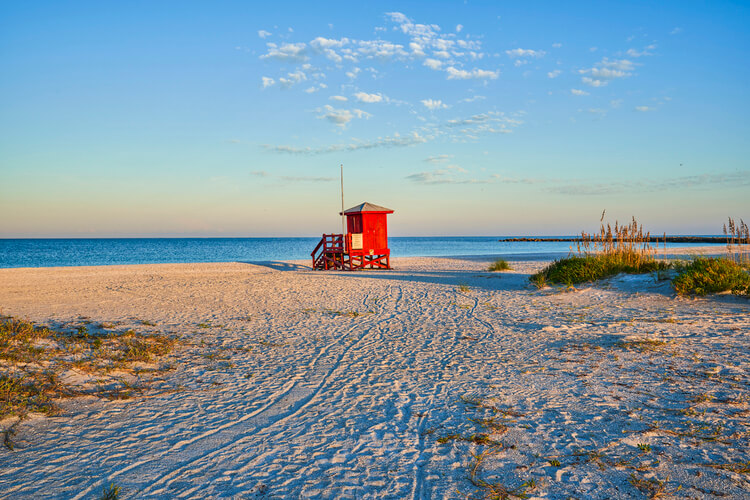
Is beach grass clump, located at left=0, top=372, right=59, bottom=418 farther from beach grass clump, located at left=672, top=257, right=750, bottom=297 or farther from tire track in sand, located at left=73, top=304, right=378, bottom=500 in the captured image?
beach grass clump, located at left=672, top=257, right=750, bottom=297

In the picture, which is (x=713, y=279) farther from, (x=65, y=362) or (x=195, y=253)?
(x=195, y=253)

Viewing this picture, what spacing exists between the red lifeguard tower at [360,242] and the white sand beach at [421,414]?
42.1ft

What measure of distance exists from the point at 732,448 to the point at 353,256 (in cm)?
1949

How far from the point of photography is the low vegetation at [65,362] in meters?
4.95

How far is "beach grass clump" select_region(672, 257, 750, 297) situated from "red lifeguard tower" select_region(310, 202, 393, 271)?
1378 cm

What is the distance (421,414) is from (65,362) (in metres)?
4.99

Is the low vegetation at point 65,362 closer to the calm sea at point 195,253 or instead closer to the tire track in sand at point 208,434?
the tire track in sand at point 208,434

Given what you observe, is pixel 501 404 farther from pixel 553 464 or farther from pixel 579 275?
pixel 579 275

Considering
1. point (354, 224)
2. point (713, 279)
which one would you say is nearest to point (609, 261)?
point (713, 279)

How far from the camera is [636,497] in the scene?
3.04 metres

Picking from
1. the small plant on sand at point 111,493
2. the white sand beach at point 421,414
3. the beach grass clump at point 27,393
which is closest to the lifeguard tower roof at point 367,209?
the white sand beach at point 421,414

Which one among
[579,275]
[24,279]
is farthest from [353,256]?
[24,279]

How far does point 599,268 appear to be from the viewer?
42.2 feet

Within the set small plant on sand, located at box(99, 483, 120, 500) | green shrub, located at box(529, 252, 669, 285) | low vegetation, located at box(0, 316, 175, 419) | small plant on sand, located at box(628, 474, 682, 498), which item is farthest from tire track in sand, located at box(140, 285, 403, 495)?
green shrub, located at box(529, 252, 669, 285)
